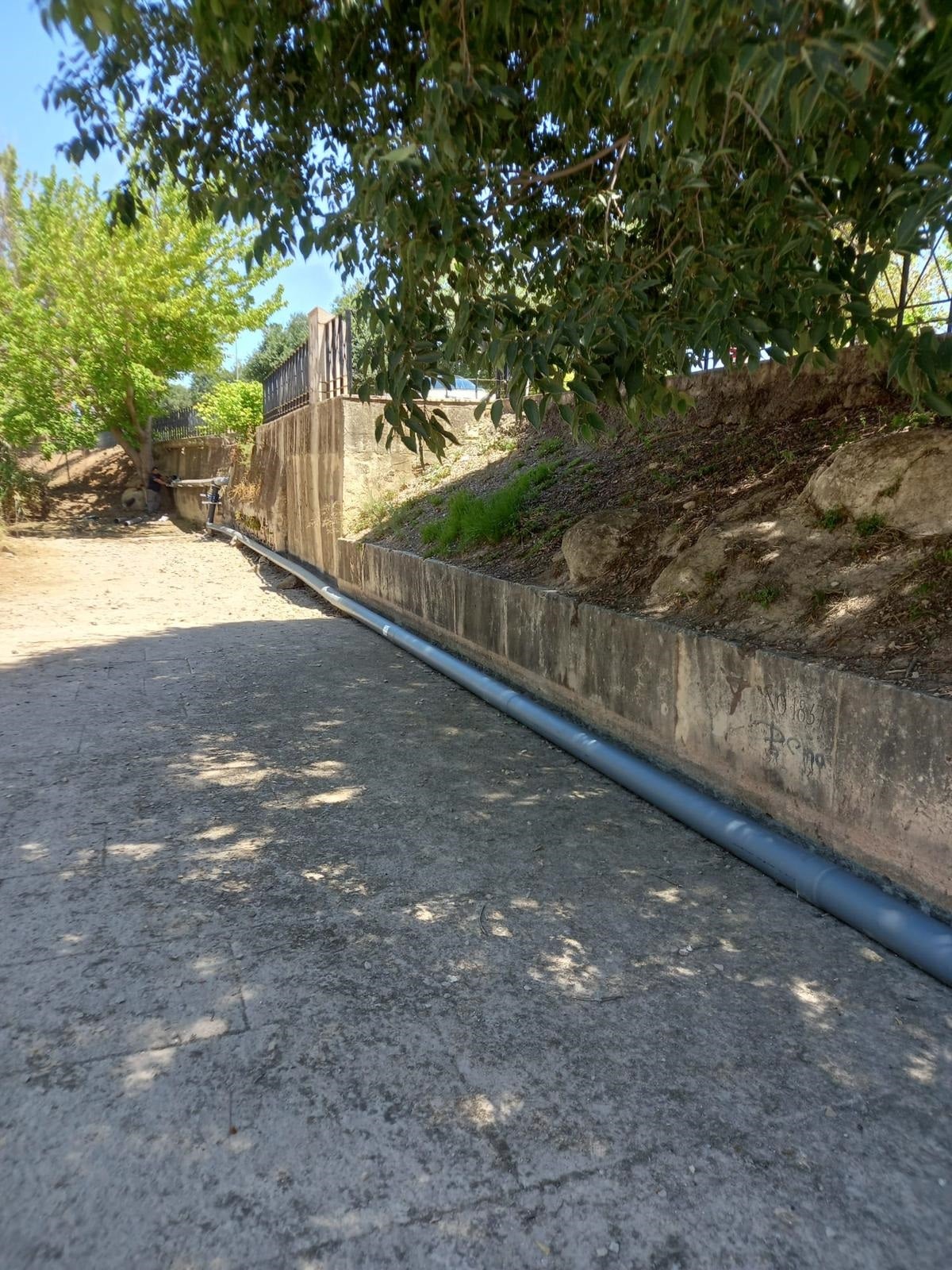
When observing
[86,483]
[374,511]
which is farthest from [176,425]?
[374,511]

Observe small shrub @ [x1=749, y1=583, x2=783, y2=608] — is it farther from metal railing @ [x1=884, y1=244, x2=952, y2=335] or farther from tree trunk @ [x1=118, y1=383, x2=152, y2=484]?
tree trunk @ [x1=118, y1=383, x2=152, y2=484]

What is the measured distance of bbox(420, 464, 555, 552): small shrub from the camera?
25.0ft

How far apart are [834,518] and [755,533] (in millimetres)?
483

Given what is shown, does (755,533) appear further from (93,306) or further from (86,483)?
(86,483)

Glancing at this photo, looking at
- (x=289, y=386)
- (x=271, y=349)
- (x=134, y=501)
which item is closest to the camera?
(x=289, y=386)

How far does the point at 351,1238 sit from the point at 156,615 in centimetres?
900

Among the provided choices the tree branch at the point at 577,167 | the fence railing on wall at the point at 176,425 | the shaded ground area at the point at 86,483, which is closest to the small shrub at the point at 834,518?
the tree branch at the point at 577,167

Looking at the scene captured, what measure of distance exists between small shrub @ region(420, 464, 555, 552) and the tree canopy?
3.03m

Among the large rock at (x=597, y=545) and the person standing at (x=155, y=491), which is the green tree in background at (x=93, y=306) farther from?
the large rock at (x=597, y=545)

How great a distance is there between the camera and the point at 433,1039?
2.63m

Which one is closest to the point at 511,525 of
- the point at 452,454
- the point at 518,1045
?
the point at 452,454

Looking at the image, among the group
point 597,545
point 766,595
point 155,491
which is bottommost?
point 766,595

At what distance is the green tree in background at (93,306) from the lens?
19969 millimetres

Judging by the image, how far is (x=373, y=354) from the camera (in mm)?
4164
